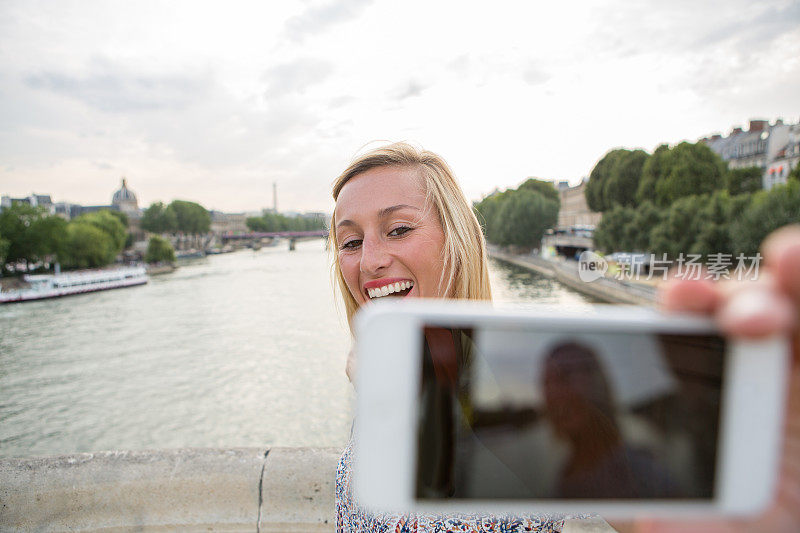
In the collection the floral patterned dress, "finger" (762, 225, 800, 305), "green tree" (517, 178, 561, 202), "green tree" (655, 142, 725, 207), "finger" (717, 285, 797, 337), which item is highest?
"green tree" (517, 178, 561, 202)

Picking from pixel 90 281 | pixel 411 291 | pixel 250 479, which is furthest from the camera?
pixel 90 281

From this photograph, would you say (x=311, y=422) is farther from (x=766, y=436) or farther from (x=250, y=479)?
(x=766, y=436)

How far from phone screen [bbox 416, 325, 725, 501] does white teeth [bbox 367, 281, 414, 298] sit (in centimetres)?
51

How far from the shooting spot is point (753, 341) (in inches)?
17.5

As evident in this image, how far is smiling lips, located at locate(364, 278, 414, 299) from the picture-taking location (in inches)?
42.5

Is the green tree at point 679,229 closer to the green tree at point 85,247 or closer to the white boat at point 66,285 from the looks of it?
the white boat at point 66,285

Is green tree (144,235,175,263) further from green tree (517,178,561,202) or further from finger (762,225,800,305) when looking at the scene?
finger (762,225,800,305)

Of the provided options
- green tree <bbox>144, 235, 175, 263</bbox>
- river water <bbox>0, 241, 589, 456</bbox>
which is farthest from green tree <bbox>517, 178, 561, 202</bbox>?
green tree <bbox>144, 235, 175, 263</bbox>

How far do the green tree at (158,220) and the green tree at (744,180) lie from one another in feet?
204

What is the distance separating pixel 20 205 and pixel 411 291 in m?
43.9

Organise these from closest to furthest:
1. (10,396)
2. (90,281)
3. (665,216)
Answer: (10,396) < (665,216) < (90,281)

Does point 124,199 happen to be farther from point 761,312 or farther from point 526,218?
point 761,312

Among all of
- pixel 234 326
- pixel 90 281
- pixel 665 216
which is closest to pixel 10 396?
pixel 234 326

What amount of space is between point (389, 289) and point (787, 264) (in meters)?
0.76
